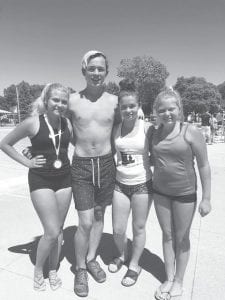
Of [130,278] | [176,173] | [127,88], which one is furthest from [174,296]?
[127,88]

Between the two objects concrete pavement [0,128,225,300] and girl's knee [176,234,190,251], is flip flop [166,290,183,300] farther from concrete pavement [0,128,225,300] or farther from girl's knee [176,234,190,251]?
girl's knee [176,234,190,251]

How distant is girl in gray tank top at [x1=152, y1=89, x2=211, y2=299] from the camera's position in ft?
7.27

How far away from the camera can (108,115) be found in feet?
9.09

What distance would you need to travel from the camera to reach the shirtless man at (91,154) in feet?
8.77

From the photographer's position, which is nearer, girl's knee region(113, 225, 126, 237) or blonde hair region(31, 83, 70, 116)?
blonde hair region(31, 83, 70, 116)

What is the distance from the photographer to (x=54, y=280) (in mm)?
2678

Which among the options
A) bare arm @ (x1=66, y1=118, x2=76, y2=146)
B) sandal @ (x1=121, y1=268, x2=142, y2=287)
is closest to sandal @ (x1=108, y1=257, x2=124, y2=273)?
sandal @ (x1=121, y1=268, x2=142, y2=287)

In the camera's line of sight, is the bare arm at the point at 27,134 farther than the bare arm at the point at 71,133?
No

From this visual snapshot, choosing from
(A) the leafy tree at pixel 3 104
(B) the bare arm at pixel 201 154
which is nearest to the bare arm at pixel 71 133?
(B) the bare arm at pixel 201 154

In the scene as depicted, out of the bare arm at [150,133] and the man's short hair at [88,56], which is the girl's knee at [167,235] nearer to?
the bare arm at [150,133]

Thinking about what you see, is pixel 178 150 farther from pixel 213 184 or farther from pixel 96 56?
pixel 213 184

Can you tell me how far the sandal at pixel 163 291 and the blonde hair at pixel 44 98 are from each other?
200 centimetres

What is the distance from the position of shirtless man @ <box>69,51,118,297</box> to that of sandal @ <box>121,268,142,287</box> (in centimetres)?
23

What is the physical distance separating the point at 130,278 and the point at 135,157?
1226 mm
